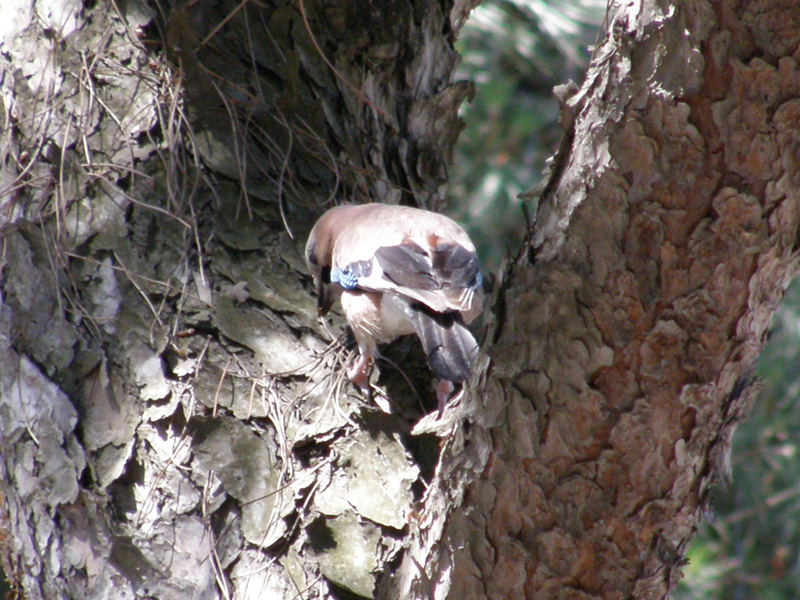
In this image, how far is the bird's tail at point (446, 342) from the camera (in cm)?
240

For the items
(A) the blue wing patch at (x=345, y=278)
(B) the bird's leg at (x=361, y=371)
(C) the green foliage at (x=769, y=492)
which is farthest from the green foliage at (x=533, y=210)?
(B) the bird's leg at (x=361, y=371)

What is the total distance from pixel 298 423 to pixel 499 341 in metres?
0.79

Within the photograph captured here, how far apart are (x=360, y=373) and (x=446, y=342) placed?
322mm

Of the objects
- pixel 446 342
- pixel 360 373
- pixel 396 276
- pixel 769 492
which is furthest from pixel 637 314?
pixel 769 492

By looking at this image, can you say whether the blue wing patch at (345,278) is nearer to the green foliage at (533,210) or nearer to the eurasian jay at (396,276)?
the eurasian jay at (396,276)

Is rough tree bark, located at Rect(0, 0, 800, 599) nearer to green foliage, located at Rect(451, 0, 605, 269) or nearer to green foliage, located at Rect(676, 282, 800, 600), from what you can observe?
green foliage, located at Rect(451, 0, 605, 269)

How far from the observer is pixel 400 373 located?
2.91 meters

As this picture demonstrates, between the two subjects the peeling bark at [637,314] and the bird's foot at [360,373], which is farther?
the bird's foot at [360,373]

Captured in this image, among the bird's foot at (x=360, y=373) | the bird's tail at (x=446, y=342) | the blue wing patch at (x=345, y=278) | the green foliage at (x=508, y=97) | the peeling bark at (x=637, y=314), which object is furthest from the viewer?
the green foliage at (x=508, y=97)

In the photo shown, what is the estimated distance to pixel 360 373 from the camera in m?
2.71

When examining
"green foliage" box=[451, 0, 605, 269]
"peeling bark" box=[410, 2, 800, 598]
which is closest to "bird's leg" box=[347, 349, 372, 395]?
"peeling bark" box=[410, 2, 800, 598]

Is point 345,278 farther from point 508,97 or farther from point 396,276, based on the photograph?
point 508,97

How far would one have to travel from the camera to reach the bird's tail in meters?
2.40

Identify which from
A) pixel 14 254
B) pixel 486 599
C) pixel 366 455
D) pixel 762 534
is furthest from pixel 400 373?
pixel 762 534
